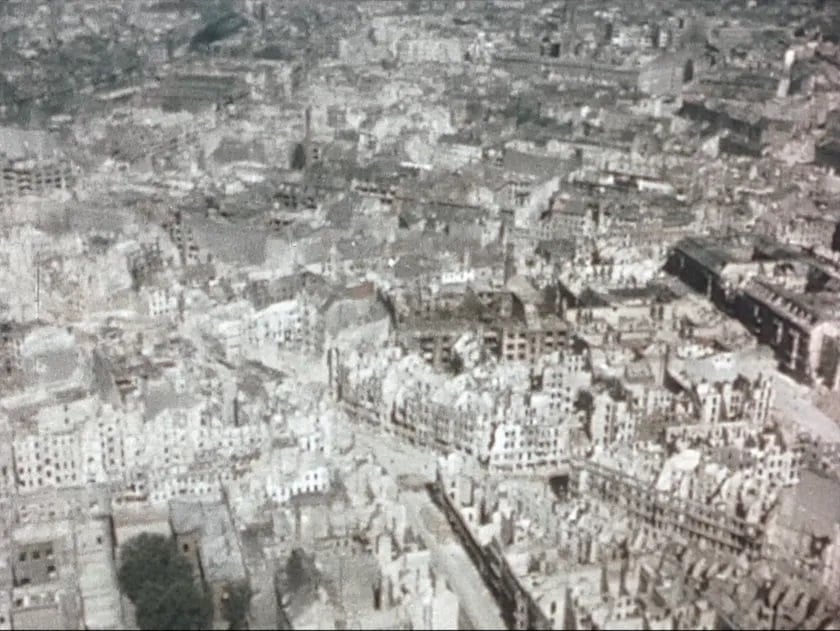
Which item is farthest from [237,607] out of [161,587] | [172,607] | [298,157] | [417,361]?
[298,157]

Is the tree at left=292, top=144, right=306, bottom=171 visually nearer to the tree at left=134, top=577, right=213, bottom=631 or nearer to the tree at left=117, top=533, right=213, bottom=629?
the tree at left=117, top=533, right=213, bottom=629

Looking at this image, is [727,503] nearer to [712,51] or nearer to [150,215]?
[150,215]

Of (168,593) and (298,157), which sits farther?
(298,157)

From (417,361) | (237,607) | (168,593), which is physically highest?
(417,361)

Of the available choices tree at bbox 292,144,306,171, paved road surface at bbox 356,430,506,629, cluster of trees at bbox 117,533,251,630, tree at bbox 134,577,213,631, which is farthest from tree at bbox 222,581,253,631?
tree at bbox 292,144,306,171

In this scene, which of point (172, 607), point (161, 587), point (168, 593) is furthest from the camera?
point (161, 587)

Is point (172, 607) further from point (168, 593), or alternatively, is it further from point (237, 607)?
point (237, 607)

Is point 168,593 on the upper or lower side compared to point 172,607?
upper
